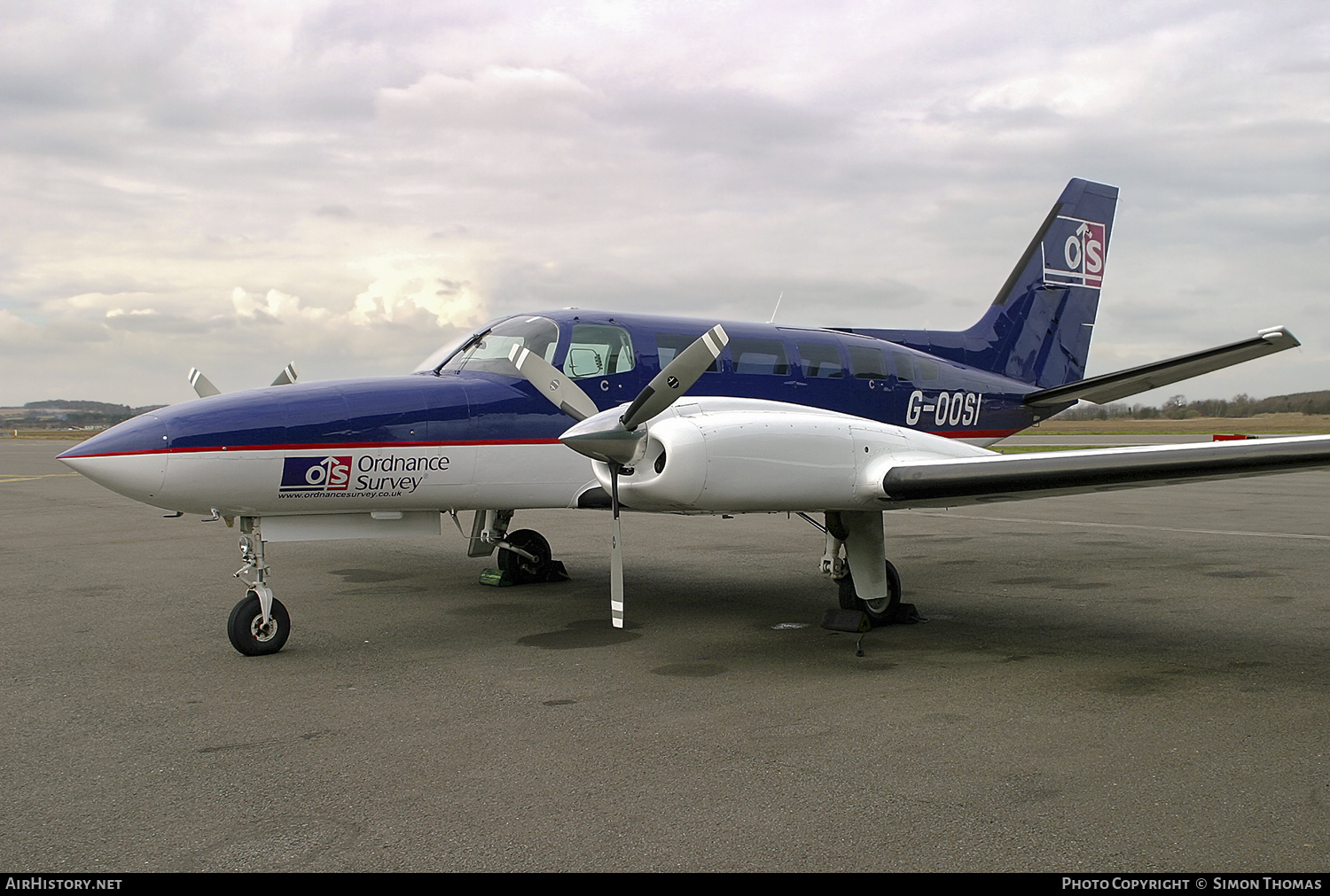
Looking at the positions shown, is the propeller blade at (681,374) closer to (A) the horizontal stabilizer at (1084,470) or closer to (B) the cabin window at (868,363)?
(A) the horizontal stabilizer at (1084,470)

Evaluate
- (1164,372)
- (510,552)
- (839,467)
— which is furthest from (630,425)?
(1164,372)

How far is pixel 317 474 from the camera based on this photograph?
7.47 meters

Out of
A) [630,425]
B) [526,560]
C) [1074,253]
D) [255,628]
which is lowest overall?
[526,560]

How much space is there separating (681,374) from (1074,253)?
858cm

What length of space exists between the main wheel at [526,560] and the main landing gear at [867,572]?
374 cm

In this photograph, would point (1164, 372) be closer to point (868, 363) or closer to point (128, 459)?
point (868, 363)

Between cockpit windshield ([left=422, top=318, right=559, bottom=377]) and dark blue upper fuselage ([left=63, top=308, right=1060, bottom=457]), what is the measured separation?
4 cm

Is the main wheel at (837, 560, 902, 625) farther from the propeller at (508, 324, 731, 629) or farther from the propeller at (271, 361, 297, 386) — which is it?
the propeller at (271, 361, 297, 386)

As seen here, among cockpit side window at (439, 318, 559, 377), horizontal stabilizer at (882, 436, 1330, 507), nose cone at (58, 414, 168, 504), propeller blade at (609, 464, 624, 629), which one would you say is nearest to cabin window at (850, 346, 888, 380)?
horizontal stabilizer at (882, 436, 1330, 507)

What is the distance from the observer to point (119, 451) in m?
6.82

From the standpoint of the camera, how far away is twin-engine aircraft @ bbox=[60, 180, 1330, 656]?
6773 millimetres

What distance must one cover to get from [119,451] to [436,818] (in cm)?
431
